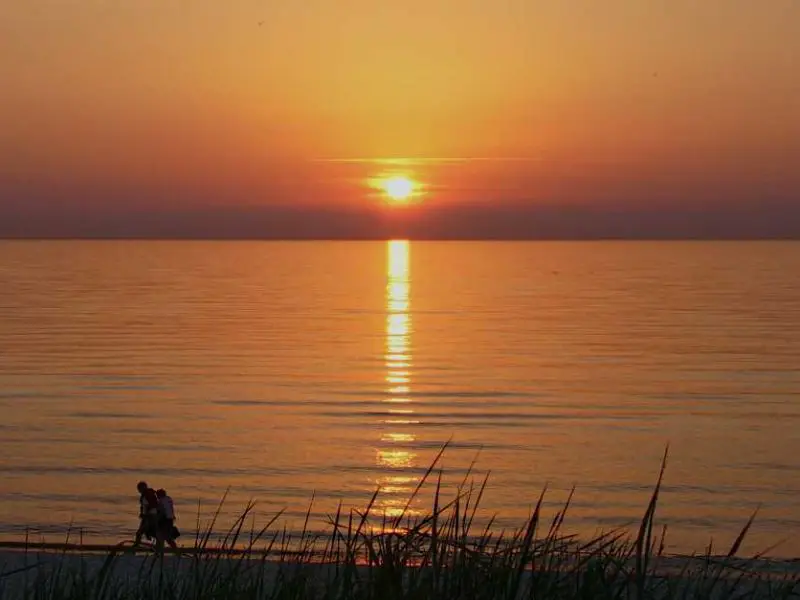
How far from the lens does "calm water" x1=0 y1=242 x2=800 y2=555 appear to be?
86.9 ft

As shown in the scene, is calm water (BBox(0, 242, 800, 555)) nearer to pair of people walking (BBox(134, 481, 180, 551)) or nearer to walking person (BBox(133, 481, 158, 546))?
pair of people walking (BBox(134, 481, 180, 551))

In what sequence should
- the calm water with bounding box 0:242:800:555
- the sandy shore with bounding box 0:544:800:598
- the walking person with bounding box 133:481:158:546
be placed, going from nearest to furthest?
the sandy shore with bounding box 0:544:800:598 < the walking person with bounding box 133:481:158:546 < the calm water with bounding box 0:242:800:555

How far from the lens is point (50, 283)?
133250 mm

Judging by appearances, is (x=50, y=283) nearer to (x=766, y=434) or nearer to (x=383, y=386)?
(x=383, y=386)

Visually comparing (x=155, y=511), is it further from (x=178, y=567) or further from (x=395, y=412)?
(x=395, y=412)

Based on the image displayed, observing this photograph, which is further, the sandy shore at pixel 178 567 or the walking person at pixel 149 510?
the walking person at pixel 149 510

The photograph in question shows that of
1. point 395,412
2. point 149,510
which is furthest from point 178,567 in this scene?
point 395,412

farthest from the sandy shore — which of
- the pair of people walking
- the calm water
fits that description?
the calm water

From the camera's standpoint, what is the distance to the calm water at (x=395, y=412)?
2650 centimetres

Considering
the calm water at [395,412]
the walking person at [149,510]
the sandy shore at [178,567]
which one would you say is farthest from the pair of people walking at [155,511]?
the calm water at [395,412]

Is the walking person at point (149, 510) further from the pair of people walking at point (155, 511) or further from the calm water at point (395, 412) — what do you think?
the calm water at point (395, 412)

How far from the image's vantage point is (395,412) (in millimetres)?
39688

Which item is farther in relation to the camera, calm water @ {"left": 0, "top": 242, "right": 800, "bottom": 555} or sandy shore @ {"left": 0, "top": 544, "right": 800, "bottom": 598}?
calm water @ {"left": 0, "top": 242, "right": 800, "bottom": 555}

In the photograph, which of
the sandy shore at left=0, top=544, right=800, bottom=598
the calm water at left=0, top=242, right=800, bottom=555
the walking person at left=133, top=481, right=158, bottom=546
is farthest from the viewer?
the calm water at left=0, top=242, right=800, bottom=555
